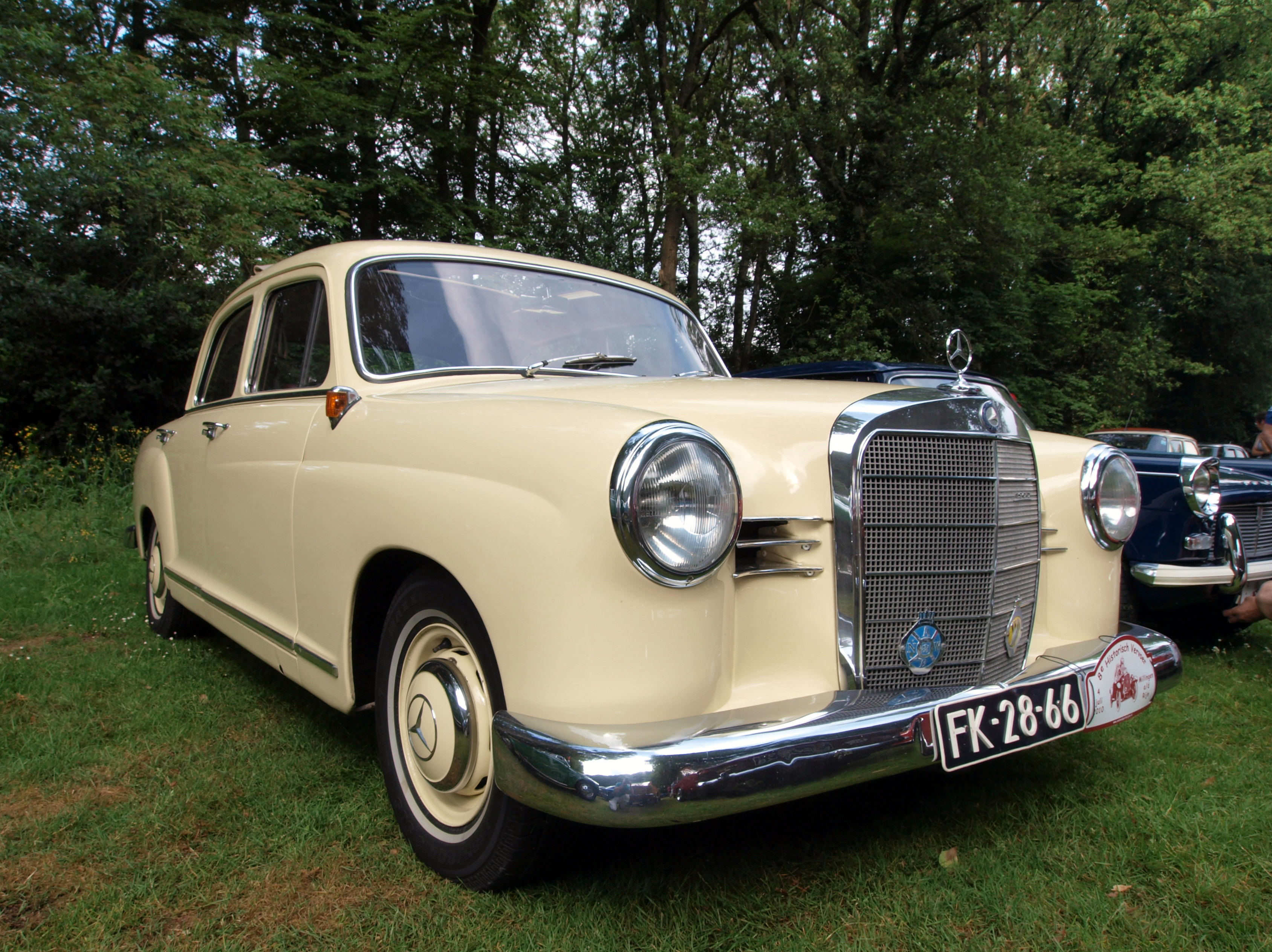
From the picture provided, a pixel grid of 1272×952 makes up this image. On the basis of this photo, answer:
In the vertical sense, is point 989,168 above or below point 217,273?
above

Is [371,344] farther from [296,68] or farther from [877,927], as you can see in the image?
[296,68]

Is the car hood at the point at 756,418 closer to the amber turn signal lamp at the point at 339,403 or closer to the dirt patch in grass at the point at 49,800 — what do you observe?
the amber turn signal lamp at the point at 339,403

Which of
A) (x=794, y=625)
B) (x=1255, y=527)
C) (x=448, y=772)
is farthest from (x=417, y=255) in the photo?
(x=1255, y=527)

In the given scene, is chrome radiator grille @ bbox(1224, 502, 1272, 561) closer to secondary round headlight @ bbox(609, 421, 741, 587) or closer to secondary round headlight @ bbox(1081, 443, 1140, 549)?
secondary round headlight @ bbox(1081, 443, 1140, 549)

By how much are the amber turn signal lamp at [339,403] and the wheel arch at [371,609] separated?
1.61ft

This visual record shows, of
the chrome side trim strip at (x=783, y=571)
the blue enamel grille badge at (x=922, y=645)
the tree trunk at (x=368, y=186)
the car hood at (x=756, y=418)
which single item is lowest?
the blue enamel grille badge at (x=922, y=645)

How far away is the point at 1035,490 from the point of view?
2.43m

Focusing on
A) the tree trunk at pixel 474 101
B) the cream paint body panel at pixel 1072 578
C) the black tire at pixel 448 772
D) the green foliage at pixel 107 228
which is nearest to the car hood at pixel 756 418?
the black tire at pixel 448 772

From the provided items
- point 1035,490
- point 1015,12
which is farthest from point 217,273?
point 1015,12

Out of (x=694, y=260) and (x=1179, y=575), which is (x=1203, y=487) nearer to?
(x=1179, y=575)

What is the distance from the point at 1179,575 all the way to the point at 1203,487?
441mm

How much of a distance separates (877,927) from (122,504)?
7791 millimetres

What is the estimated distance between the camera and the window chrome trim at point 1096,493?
2.58 m

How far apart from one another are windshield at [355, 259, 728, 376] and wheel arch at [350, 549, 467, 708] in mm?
624
